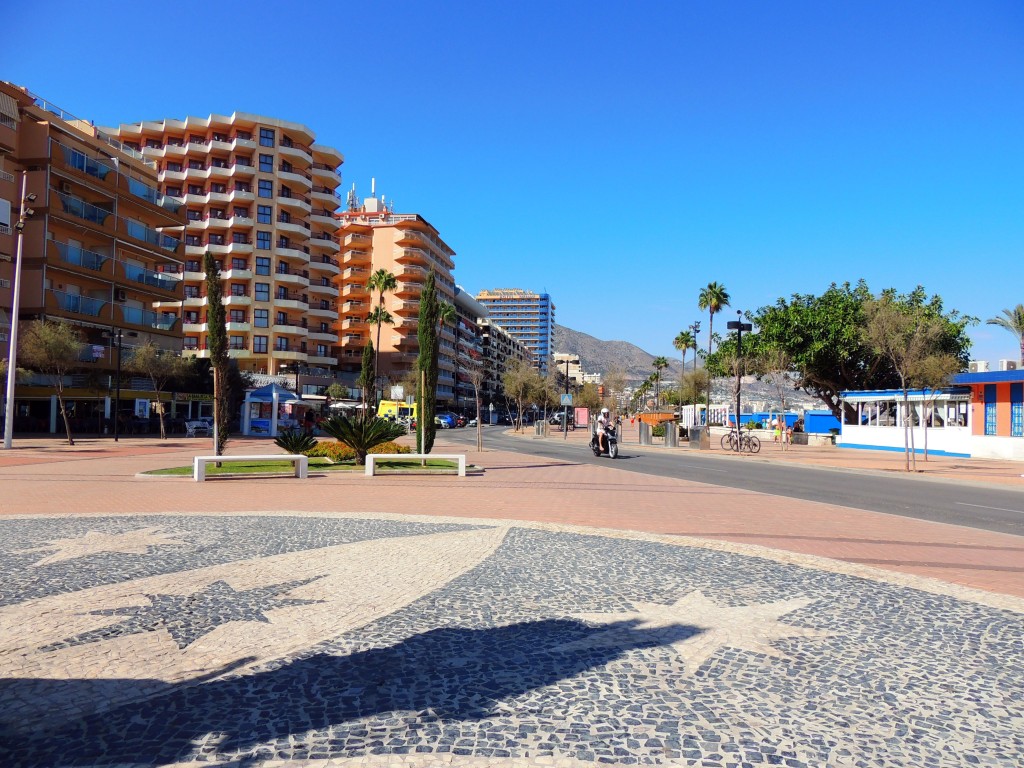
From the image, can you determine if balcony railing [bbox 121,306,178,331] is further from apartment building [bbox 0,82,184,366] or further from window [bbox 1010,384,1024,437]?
window [bbox 1010,384,1024,437]

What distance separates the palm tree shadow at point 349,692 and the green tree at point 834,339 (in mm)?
40279

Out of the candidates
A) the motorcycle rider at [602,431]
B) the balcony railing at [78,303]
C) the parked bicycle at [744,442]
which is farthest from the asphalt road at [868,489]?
the balcony railing at [78,303]

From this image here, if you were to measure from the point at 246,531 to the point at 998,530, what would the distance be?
10.2 meters

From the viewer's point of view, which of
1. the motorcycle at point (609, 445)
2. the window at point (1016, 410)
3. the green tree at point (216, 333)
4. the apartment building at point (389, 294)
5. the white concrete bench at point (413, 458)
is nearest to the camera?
the white concrete bench at point (413, 458)

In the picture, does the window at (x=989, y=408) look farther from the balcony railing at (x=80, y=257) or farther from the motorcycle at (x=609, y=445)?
the balcony railing at (x=80, y=257)

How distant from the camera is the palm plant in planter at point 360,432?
19.1m

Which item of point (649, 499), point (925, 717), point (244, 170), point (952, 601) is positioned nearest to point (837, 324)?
point (649, 499)

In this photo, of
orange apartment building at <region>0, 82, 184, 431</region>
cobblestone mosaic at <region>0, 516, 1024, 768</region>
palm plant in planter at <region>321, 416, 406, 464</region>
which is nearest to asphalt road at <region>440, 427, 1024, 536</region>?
cobblestone mosaic at <region>0, 516, 1024, 768</region>

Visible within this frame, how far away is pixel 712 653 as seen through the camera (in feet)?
14.9

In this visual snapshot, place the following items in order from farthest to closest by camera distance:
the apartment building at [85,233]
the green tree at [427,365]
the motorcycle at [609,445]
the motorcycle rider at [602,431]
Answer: the apartment building at [85,233] → the motorcycle rider at [602,431] → the motorcycle at [609,445] → the green tree at [427,365]

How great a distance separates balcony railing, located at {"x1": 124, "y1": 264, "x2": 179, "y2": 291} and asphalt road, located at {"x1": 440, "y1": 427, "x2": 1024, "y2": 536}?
3272 cm

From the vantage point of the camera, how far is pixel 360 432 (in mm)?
19078

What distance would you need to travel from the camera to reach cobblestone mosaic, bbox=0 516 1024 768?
326cm

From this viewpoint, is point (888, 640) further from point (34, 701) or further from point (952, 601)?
point (34, 701)
